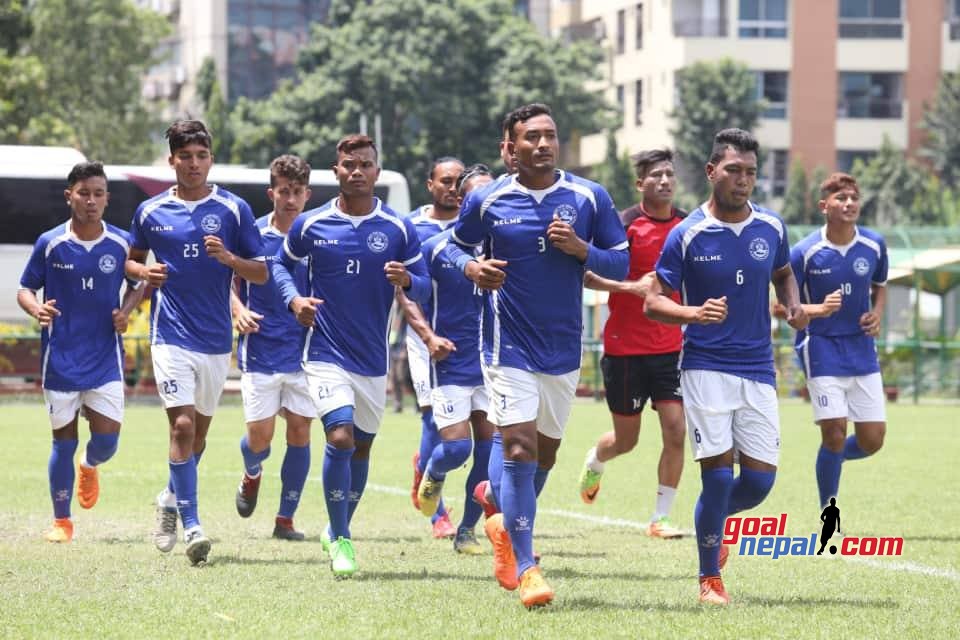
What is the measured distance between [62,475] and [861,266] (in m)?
5.40

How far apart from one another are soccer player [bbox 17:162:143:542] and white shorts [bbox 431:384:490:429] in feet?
6.55

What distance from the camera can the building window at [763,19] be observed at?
65.8 meters

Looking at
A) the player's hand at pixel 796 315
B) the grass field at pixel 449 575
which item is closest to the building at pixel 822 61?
the grass field at pixel 449 575

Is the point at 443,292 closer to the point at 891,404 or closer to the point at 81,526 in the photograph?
the point at 81,526

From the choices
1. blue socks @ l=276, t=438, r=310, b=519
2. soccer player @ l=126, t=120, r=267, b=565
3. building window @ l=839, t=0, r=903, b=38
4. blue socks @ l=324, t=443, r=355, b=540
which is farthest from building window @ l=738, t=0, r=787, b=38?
blue socks @ l=324, t=443, r=355, b=540

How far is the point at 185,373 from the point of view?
35.6ft

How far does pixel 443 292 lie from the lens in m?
11.7

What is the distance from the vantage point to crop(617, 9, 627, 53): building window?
70.9 m

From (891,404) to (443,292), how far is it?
75.7 feet

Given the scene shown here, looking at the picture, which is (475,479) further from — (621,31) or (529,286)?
(621,31)

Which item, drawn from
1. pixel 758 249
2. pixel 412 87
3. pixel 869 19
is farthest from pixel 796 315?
pixel 869 19

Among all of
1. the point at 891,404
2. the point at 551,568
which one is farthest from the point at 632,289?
the point at 891,404

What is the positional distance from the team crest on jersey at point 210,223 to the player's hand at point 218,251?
253 millimetres

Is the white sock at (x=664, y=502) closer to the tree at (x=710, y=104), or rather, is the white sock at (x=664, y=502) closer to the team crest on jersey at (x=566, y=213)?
the team crest on jersey at (x=566, y=213)
